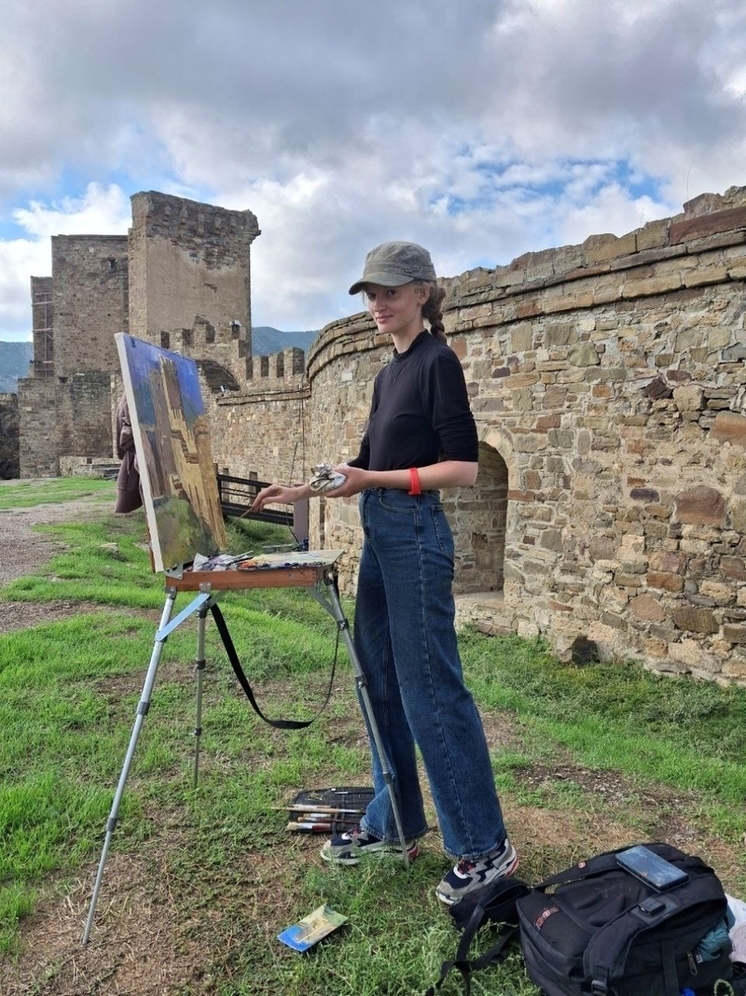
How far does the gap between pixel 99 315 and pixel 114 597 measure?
27292 millimetres

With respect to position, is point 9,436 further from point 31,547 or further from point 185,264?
point 31,547

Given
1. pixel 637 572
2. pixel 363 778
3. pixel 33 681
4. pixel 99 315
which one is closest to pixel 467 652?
pixel 637 572

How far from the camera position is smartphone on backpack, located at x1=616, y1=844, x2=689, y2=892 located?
6.42 feet

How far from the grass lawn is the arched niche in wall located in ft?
7.09

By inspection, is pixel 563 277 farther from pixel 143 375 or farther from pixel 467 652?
pixel 143 375

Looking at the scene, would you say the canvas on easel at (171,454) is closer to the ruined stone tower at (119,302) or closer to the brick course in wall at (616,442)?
the brick course in wall at (616,442)

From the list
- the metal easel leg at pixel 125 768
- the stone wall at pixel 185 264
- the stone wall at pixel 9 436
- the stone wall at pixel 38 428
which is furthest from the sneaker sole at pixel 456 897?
the stone wall at pixel 9 436

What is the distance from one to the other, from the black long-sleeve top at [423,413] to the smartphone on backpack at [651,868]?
133 cm

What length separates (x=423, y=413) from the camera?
2.38 m

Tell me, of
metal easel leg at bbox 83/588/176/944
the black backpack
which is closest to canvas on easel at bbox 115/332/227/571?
metal easel leg at bbox 83/588/176/944

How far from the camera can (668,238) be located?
18.2ft

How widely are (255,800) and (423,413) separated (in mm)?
1942

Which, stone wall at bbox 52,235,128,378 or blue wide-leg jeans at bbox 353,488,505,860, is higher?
stone wall at bbox 52,235,128,378

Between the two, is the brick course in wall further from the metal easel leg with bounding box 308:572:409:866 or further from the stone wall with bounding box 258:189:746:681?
the metal easel leg with bounding box 308:572:409:866
